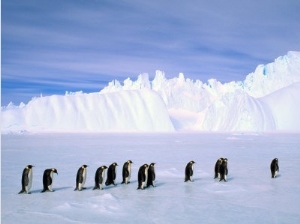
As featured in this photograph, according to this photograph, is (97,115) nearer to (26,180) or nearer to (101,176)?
(101,176)

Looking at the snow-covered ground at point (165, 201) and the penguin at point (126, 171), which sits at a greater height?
the penguin at point (126, 171)

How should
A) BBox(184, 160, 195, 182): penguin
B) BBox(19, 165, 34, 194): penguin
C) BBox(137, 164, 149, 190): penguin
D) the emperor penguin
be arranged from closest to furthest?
1. BBox(19, 165, 34, 194): penguin
2. BBox(137, 164, 149, 190): penguin
3. BBox(184, 160, 195, 182): penguin
4. the emperor penguin

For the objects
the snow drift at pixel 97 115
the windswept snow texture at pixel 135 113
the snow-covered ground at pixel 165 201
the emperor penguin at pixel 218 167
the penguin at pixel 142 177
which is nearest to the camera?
the snow-covered ground at pixel 165 201

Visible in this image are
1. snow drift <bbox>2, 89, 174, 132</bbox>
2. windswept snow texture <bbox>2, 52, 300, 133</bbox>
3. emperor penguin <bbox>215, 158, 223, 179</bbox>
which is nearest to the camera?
emperor penguin <bbox>215, 158, 223, 179</bbox>

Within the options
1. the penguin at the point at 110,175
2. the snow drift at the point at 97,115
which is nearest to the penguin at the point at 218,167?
the penguin at the point at 110,175

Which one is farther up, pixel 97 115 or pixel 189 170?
pixel 97 115

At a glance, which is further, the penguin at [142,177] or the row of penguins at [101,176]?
the penguin at [142,177]

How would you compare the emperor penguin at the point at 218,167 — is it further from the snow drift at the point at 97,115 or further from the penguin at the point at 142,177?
the snow drift at the point at 97,115

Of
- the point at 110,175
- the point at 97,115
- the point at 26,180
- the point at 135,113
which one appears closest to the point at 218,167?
the point at 110,175

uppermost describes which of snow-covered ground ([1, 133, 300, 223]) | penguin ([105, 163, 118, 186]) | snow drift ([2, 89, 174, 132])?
snow drift ([2, 89, 174, 132])

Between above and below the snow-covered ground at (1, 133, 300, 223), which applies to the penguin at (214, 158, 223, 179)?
above

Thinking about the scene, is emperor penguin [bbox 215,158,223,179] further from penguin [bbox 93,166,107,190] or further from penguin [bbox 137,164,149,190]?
penguin [bbox 93,166,107,190]

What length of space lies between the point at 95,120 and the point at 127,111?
619 cm

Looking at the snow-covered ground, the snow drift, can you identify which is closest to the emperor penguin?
the snow-covered ground
